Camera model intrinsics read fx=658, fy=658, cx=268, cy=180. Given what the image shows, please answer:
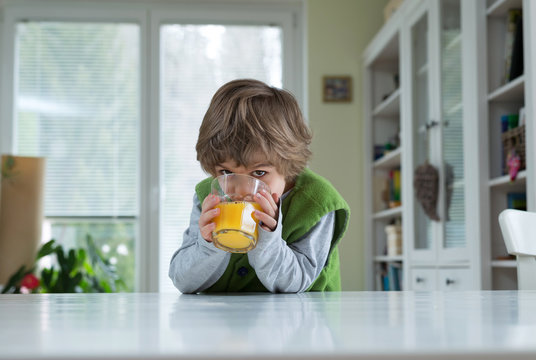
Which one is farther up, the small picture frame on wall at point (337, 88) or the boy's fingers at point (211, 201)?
the small picture frame on wall at point (337, 88)

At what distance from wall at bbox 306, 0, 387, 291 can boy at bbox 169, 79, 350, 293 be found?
299 cm

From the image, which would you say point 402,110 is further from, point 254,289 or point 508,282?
point 254,289

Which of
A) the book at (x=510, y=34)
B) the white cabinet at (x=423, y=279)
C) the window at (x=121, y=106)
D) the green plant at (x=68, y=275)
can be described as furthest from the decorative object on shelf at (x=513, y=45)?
the green plant at (x=68, y=275)

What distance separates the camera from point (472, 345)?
0.32 metres

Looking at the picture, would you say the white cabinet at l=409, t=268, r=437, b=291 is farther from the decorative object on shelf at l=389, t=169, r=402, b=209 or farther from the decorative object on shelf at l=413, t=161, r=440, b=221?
the decorative object on shelf at l=389, t=169, r=402, b=209

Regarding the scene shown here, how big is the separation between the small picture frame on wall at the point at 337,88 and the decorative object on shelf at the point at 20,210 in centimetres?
187

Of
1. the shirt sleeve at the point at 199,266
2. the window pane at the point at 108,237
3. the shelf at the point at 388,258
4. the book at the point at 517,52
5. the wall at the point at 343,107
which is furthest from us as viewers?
the window pane at the point at 108,237

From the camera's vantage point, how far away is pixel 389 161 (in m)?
3.92

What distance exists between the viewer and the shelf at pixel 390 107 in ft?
12.2

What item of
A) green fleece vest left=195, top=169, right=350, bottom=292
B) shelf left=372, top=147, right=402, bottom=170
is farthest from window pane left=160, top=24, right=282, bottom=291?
green fleece vest left=195, top=169, right=350, bottom=292

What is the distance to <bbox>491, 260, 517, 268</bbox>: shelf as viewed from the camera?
2.25 metres

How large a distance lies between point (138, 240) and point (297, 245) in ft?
11.3

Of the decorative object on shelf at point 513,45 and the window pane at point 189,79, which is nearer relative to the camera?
the decorative object on shelf at point 513,45

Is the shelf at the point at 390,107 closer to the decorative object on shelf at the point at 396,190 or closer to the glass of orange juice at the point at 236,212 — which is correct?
the decorative object on shelf at the point at 396,190
